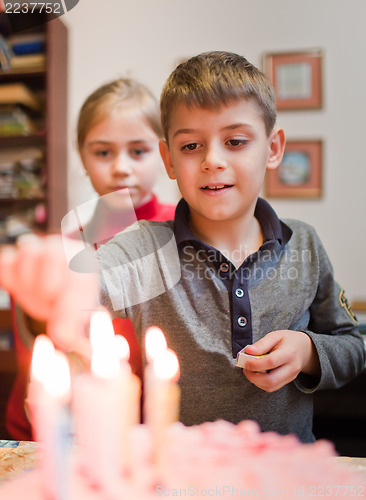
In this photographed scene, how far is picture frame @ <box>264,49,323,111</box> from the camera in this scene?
710mm

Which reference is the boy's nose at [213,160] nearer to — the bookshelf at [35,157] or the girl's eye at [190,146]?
the girl's eye at [190,146]

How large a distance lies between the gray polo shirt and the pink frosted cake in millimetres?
168

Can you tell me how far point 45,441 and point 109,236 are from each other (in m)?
0.36

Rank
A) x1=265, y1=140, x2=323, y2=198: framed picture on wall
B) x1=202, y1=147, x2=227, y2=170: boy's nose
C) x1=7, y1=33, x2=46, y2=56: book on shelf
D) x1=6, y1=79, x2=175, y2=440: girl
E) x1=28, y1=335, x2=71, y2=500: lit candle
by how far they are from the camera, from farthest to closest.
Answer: x1=7, y1=33, x2=46, y2=56: book on shelf → x1=265, y1=140, x2=323, y2=198: framed picture on wall → x1=6, y1=79, x2=175, y2=440: girl → x1=202, y1=147, x2=227, y2=170: boy's nose → x1=28, y1=335, x2=71, y2=500: lit candle

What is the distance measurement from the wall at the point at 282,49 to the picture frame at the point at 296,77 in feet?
0.05

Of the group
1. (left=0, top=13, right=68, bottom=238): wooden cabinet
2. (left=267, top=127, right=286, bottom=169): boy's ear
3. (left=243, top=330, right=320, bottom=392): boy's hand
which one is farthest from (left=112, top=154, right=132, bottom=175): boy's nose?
(left=0, top=13, right=68, bottom=238): wooden cabinet

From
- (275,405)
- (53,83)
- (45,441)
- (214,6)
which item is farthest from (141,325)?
(53,83)

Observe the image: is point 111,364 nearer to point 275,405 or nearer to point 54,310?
point 54,310

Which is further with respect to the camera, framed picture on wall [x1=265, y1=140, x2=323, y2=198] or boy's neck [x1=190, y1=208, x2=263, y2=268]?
framed picture on wall [x1=265, y1=140, x2=323, y2=198]

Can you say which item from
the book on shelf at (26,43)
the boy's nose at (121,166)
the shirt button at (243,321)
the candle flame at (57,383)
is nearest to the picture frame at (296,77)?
the boy's nose at (121,166)

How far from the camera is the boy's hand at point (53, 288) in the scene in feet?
1.28

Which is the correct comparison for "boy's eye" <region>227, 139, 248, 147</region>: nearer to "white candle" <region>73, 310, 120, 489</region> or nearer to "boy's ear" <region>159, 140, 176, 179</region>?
"boy's ear" <region>159, 140, 176, 179</region>

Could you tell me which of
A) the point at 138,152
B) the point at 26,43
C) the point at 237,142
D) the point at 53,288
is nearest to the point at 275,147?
the point at 237,142

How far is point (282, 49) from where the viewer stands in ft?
2.32
